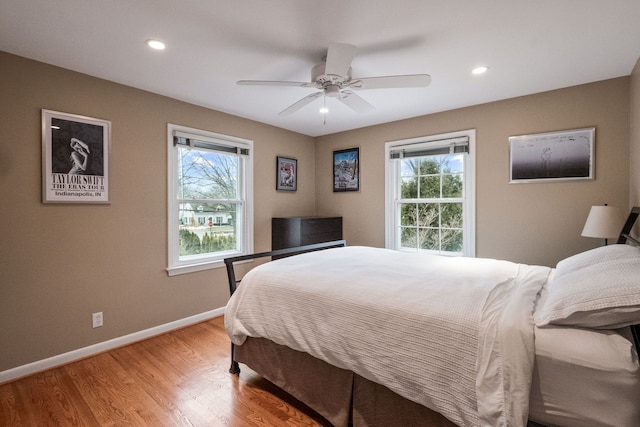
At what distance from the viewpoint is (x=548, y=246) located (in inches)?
115

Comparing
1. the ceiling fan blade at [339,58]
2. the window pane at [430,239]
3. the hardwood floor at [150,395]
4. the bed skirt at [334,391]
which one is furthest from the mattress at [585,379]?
the window pane at [430,239]

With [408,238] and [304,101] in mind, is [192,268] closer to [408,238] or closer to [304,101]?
[304,101]

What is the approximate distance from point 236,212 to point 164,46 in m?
2.06

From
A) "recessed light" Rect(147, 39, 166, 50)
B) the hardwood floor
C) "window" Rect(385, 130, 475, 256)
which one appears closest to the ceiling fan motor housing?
"recessed light" Rect(147, 39, 166, 50)

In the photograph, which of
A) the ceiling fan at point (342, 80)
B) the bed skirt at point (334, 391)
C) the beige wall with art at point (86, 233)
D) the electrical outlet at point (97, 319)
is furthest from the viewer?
the electrical outlet at point (97, 319)

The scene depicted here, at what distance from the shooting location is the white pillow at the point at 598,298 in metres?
1.04

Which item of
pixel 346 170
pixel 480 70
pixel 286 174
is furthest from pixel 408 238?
pixel 480 70


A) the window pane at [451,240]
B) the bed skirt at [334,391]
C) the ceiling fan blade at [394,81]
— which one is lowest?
the bed skirt at [334,391]

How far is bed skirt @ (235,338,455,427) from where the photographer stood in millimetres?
1387

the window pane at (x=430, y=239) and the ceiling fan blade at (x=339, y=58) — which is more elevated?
the ceiling fan blade at (x=339, y=58)

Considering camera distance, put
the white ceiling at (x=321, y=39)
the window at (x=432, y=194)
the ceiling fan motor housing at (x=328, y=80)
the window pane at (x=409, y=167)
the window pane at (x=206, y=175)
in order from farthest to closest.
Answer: the window pane at (x=409, y=167) → the window at (x=432, y=194) → the window pane at (x=206, y=175) → the ceiling fan motor housing at (x=328, y=80) → the white ceiling at (x=321, y=39)

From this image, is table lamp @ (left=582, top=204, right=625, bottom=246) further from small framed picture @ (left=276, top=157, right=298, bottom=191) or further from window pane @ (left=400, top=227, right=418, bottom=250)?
small framed picture @ (left=276, top=157, right=298, bottom=191)

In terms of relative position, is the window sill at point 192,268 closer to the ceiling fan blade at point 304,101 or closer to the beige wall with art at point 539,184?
the ceiling fan blade at point 304,101

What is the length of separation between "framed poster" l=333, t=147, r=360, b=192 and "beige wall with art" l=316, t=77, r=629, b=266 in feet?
2.33
